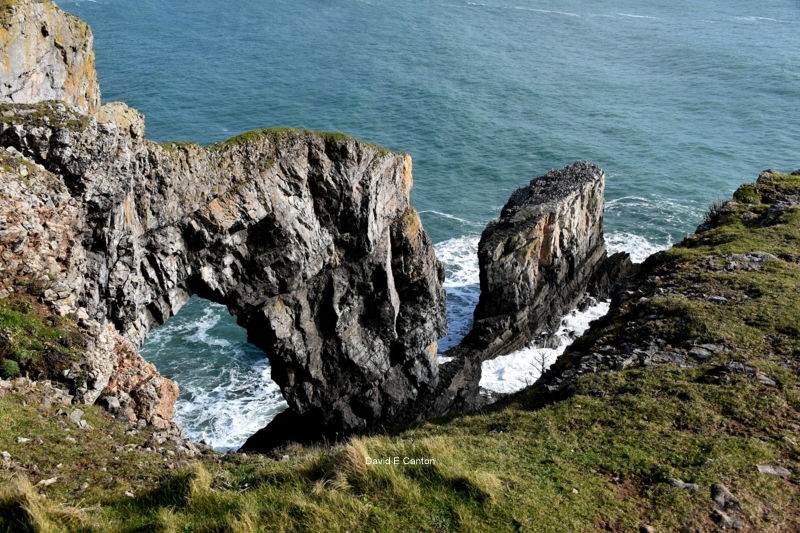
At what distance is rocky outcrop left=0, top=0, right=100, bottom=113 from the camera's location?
70.2 feet

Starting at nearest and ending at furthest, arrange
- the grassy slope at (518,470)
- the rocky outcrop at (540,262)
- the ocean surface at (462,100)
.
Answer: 1. the grassy slope at (518,470)
2. the rocky outcrop at (540,262)
3. the ocean surface at (462,100)

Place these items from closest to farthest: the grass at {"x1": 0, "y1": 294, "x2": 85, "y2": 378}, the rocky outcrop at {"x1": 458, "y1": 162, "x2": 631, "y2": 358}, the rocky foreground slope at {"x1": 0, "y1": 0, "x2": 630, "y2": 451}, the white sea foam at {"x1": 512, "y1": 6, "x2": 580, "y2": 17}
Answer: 1. the grass at {"x1": 0, "y1": 294, "x2": 85, "y2": 378}
2. the rocky foreground slope at {"x1": 0, "y1": 0, "x2": 630, "y2": 451}
3. the rocky outcrop at {"x1": 458, "y1": 162, "x2": 631, "y2": 358}
4. the white sea foam at {"x1": 512, "y1": 6, "x2": 580, "y2": 17}

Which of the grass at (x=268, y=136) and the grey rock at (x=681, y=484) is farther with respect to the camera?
the grass at (x=268, y=136)

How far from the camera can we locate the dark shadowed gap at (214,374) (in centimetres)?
3509

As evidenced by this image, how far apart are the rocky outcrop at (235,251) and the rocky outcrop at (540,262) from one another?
306 inches

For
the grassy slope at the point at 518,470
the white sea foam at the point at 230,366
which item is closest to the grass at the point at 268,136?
the grassy slope at the point at 518,470

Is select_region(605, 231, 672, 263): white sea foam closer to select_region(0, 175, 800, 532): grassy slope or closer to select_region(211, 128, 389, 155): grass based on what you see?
select_region(211, 128, 389, 155): grass

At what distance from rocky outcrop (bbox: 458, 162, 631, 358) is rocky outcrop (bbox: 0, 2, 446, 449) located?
7768 millimetres

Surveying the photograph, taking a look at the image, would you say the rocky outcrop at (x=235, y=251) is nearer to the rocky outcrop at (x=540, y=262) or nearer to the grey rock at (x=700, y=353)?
the rocky outcrop at (x=540, y=262)

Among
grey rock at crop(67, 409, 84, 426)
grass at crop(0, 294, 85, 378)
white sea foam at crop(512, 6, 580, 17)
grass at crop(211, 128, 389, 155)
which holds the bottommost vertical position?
grey rock at crop(67, 409, 84, 426)

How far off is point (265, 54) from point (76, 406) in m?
82.3

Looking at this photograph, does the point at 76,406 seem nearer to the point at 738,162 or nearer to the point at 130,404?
the point at 130,404

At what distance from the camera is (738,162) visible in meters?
67.9

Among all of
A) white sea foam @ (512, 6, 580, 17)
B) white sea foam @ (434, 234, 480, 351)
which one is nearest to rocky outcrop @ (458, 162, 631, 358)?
white sea foam @ (434, 234, 480, 351)
